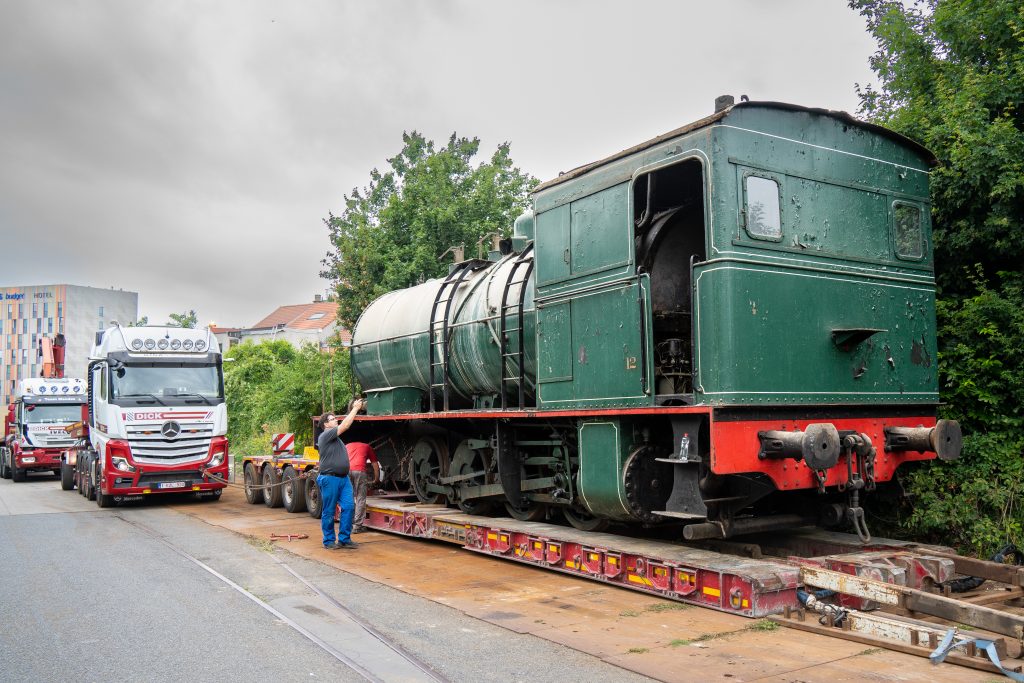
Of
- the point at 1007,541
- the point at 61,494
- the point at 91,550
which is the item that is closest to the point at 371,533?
the point at 91,550

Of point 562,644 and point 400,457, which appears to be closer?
point 562,644

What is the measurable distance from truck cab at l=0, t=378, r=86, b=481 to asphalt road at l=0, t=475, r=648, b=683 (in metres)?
16.0

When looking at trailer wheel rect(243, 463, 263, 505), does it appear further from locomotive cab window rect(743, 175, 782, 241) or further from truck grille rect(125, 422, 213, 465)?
locomotive cab window rect(743, 175, 782, 241)

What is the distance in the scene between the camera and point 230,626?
6.29 meters

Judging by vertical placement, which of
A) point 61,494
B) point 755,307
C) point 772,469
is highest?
point 755,307

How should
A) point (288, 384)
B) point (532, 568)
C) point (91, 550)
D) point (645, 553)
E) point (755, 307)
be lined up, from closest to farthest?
point (755, 307) → point (645, 553) → point (532, 568) → point (91, 550) → point (288, 384)

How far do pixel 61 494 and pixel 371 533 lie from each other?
38.8 ft

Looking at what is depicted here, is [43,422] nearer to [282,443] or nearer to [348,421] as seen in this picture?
[282,443]

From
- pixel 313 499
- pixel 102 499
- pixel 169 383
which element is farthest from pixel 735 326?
pixel 102 499

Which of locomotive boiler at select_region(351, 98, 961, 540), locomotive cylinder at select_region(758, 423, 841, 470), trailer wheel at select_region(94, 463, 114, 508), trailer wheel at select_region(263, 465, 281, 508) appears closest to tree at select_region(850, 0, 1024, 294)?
locomotive boiler at select_region(351, 98, 961, 540)

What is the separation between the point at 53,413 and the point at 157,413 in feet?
39.9

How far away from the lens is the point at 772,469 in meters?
6.50

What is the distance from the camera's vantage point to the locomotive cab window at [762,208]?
6.58 meters

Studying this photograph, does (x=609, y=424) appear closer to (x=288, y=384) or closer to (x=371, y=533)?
(x=371, y=533)
